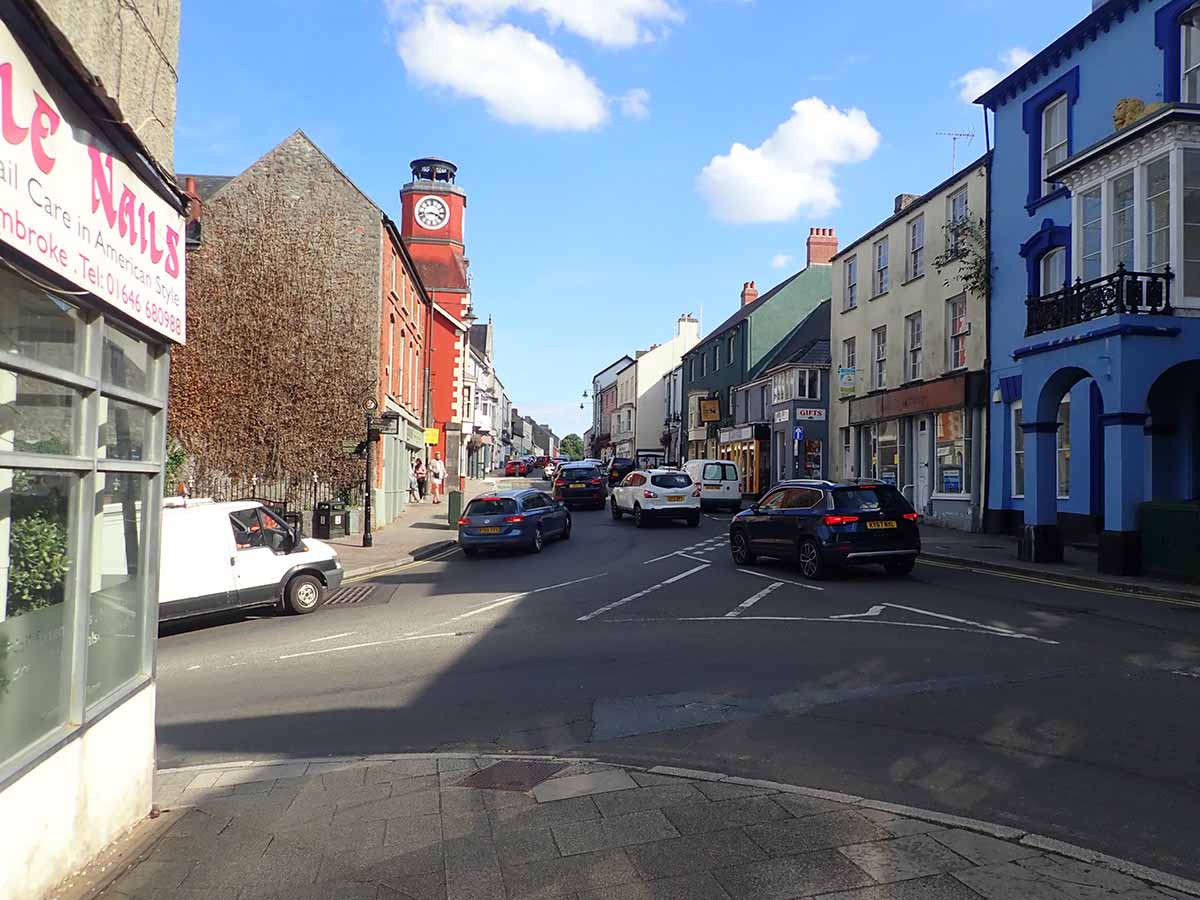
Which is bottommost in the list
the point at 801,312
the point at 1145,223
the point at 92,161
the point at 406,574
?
the point at 406,574

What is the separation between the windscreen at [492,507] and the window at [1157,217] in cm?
1296

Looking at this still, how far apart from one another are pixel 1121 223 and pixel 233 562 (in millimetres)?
15507

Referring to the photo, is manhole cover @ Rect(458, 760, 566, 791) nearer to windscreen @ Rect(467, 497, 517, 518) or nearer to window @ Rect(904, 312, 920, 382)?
windscreen @ Rect(467, 497, 517, 518)

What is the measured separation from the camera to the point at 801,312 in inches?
1796

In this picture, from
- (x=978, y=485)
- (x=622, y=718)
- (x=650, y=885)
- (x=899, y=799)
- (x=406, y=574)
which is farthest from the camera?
(x=978, y=485)

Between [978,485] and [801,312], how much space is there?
24.5m

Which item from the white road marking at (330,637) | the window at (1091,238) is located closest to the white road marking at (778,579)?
the white road marking at (330,637)

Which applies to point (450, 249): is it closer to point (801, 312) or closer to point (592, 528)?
point (801, 312)

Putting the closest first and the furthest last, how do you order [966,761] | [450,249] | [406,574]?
[966,761], [406,574], [450,249]

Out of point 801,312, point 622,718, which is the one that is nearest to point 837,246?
point 801,312

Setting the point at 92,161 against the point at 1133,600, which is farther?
the point at 1133,600

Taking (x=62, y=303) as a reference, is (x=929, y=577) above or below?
below

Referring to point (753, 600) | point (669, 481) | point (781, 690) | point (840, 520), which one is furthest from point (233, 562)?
point (669, 481)

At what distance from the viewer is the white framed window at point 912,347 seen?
2639 cm
